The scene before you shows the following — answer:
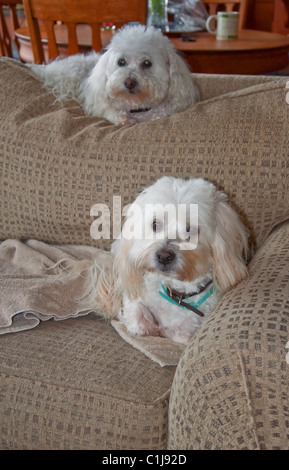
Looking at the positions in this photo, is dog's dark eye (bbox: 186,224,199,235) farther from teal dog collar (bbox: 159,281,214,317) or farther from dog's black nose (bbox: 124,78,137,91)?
dog's black nose (bbox: 124,78,137,91)

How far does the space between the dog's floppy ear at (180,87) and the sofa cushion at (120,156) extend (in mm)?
381

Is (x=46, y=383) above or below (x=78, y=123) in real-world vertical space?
below

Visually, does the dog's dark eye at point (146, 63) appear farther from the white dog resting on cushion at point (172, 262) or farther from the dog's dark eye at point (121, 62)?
the white dog resting on cushion at point (172, 262)

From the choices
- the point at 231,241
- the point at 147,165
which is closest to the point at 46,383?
the point at 231,241

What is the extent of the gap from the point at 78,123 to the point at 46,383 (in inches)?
35.2

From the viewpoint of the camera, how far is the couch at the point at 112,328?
41.4 inches

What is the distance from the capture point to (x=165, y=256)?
4.43 ft

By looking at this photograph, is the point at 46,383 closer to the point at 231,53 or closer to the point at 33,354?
the point at 33,354

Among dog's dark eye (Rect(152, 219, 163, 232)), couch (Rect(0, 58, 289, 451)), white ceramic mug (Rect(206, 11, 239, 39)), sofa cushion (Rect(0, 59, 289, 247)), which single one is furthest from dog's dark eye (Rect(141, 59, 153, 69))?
dog's dark eye (Rect(152, 219, 163, 232))

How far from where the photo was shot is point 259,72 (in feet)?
8.63

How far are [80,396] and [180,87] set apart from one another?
131cm

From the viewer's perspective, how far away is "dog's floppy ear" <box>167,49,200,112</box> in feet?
6.93

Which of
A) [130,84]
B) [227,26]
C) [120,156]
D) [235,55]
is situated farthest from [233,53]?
[120,156]
